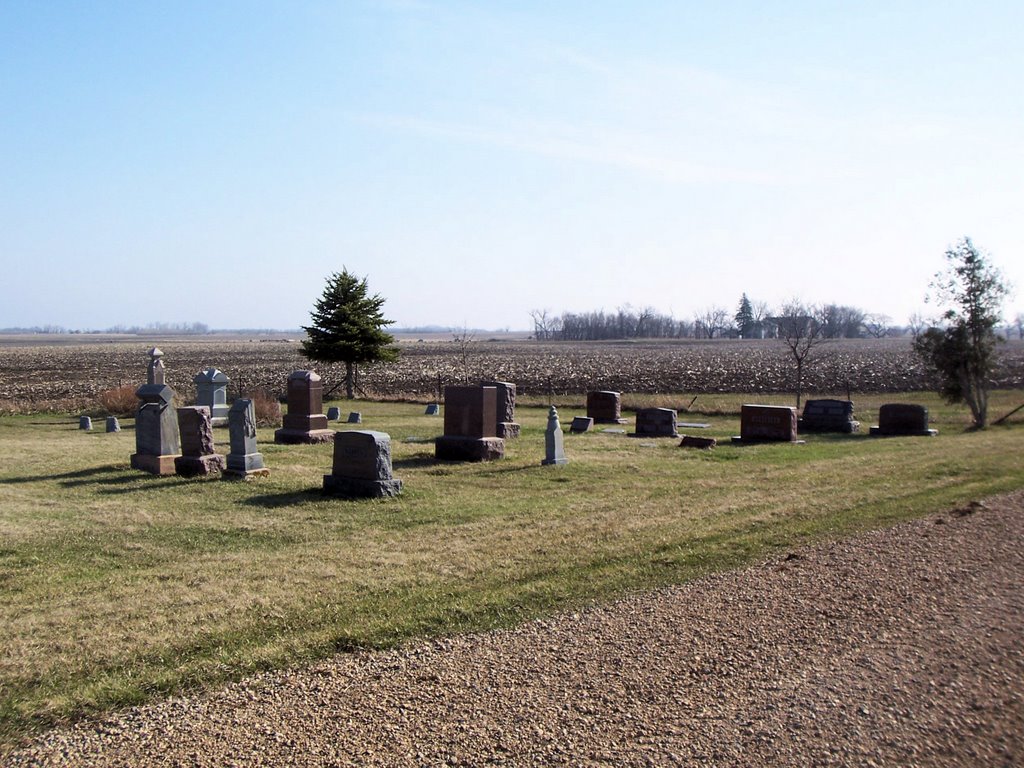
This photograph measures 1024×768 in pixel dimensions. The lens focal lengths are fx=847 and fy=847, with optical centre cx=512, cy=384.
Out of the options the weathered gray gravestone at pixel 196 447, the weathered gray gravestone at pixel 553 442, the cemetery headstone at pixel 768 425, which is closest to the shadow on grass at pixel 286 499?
the weathered gray gravestone at pixel 196 447

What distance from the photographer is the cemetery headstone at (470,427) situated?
51.8 feet

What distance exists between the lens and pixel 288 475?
1412 cm

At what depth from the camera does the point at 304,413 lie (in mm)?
19250

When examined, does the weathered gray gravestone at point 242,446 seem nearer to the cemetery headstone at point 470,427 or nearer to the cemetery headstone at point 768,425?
the cemetery headstone at point 470,427

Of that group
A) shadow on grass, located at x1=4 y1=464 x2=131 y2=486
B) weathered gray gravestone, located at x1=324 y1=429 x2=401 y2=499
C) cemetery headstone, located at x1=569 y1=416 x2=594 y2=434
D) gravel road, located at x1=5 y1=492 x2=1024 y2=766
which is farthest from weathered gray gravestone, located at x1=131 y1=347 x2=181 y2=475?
cemetery headstone, located at x1=569 y1=416 x2=594 y2=434

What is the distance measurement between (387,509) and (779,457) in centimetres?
864

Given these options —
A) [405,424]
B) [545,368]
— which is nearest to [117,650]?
[405,424]

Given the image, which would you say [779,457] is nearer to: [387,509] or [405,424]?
[387,509]

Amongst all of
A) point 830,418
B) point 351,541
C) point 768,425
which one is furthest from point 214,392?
point 830,418

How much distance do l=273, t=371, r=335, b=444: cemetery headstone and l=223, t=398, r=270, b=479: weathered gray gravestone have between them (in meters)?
4.83

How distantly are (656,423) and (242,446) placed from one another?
1062 centimetres

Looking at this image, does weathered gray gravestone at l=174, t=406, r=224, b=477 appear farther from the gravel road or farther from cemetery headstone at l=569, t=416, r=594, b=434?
cemetery headstone at l=569, t=416, r=594, b=434

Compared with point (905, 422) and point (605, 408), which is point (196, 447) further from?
point (905, 422)

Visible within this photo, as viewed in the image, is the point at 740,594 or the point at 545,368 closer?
the point at 740,594
